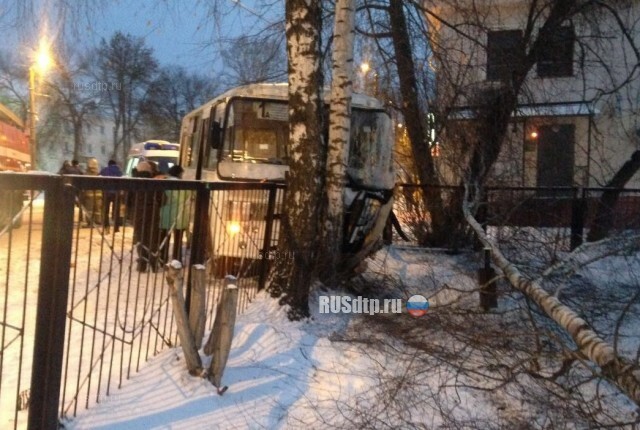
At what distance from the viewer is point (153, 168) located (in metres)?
7.96

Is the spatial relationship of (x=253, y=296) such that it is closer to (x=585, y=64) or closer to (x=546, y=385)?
(x=546, y=385)

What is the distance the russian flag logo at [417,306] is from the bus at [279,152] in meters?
0.90

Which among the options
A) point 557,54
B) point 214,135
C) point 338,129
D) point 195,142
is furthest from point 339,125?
point 557,54

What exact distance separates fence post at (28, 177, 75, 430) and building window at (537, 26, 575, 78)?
30.2 feet

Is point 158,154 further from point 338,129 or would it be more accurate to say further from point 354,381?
point 354,381

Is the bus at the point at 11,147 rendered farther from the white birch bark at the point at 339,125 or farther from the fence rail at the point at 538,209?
the fence rail at the point at 538,209

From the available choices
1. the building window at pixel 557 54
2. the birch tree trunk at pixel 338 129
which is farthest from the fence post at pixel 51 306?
the building window at pixel 557 54

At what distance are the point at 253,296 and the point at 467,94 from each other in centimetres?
609

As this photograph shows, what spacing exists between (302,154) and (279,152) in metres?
1.49

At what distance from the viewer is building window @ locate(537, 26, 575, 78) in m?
10.0

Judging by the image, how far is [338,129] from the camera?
639cm

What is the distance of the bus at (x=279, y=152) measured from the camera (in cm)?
707

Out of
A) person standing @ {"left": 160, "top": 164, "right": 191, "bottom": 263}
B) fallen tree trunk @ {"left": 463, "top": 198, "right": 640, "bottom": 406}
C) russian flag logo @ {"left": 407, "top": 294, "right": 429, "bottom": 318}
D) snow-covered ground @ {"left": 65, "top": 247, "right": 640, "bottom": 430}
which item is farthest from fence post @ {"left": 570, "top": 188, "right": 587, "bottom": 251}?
person standing @ {"left": 160, "top": 164, "right": 191, "bottom": 263}

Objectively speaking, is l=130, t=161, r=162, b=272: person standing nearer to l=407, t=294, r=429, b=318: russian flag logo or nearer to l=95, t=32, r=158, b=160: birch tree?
l=407, t=294, r=429, b=318: russian flag logo
